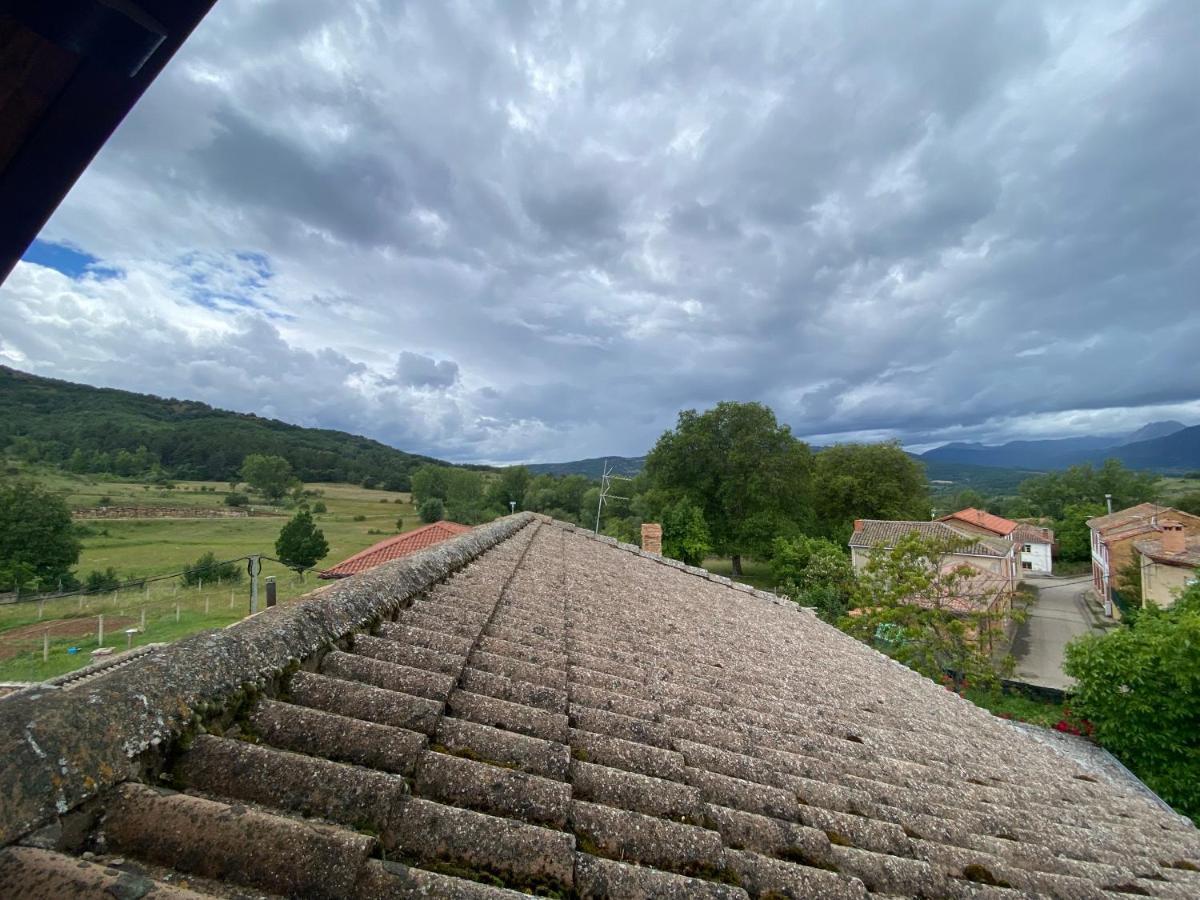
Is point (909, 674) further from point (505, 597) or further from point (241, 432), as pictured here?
point (241, 432)

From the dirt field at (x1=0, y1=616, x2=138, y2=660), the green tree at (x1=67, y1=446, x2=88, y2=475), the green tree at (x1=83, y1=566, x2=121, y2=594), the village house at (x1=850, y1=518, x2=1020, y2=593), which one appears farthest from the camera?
the green tree at (x1=67, y1=446, x2=88, y2=475)

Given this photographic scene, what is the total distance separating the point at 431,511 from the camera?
6281cm

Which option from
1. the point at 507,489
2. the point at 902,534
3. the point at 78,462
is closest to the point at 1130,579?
the point at 902,534

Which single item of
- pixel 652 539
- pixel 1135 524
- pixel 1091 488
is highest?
pixel 1091 488

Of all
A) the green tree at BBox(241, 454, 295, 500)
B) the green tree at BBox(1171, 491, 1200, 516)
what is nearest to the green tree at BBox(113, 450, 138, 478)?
the green tree at BBox(241, 454, 295, 500)

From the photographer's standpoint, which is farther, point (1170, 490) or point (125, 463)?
point (1170, 490)

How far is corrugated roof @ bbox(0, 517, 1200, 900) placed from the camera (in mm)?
1209

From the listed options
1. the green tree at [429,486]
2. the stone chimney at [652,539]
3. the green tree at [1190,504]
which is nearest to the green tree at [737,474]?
the stone chimney at [652,539]

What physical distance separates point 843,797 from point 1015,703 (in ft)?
66.1

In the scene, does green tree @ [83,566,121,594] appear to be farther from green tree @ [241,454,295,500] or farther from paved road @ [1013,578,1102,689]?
paved road @ [1013,578,1102,689]

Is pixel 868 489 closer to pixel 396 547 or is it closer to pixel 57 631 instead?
pixel 396 547

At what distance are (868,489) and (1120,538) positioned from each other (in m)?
15.4

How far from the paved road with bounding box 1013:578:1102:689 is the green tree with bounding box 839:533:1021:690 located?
9.69 ft

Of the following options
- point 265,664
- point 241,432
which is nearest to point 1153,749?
point 265,664
